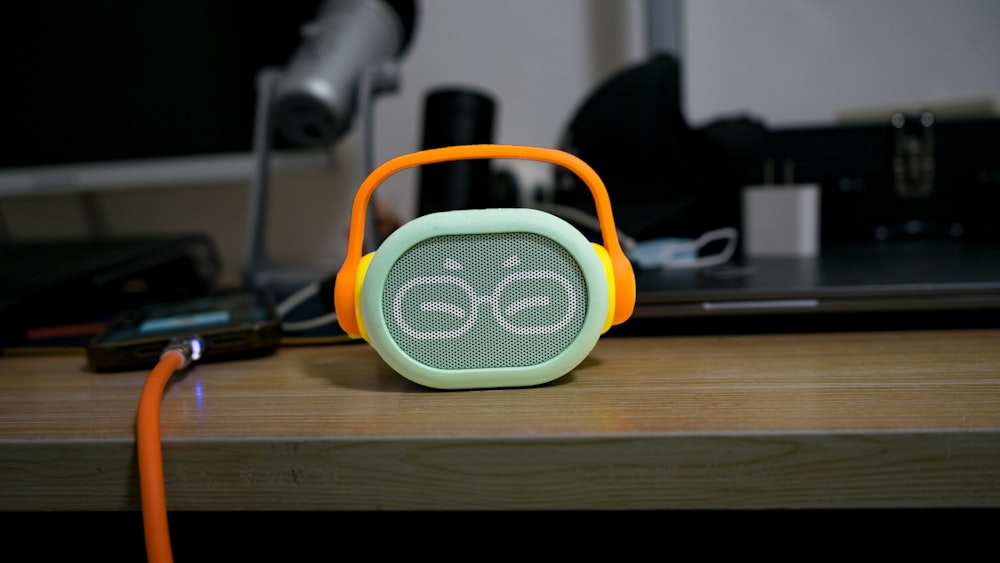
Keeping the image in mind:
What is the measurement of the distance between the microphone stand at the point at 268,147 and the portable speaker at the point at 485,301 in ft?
1.17

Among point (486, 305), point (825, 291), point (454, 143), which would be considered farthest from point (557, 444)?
point (454, 143)

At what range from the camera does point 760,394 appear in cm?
31

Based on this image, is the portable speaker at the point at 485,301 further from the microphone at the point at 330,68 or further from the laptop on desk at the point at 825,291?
the microphone at the point at 330,68

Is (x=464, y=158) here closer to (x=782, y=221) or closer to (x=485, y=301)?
(x=485, y=301)

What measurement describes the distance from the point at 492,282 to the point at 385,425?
9 centimetres

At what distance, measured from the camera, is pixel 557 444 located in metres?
0.26

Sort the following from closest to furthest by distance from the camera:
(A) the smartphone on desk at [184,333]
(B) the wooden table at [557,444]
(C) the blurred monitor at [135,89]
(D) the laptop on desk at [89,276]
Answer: (B) the wooden table at [557,444]
(A) the smartphone on desk at [184,333]
(D) the laptop on desk at [89,276]
(C) the blurred monitor at [135,89]

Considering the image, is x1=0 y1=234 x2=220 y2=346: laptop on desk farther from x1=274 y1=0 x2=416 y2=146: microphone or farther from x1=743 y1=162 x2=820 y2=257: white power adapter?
x1=743 y1=162 x2=820 y2=257: white power adapter

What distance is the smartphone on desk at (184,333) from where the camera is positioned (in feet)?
1.33

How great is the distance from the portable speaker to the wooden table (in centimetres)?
2

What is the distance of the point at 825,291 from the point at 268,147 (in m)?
0.63

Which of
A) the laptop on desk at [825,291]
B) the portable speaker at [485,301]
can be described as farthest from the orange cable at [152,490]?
the laptop on desk at [825,291]

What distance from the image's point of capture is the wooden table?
259 mm

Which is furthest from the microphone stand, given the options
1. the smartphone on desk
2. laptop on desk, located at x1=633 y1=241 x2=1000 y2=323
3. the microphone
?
laptop on desk, located at x1=633 y1=241 x2=1000 y2=323
